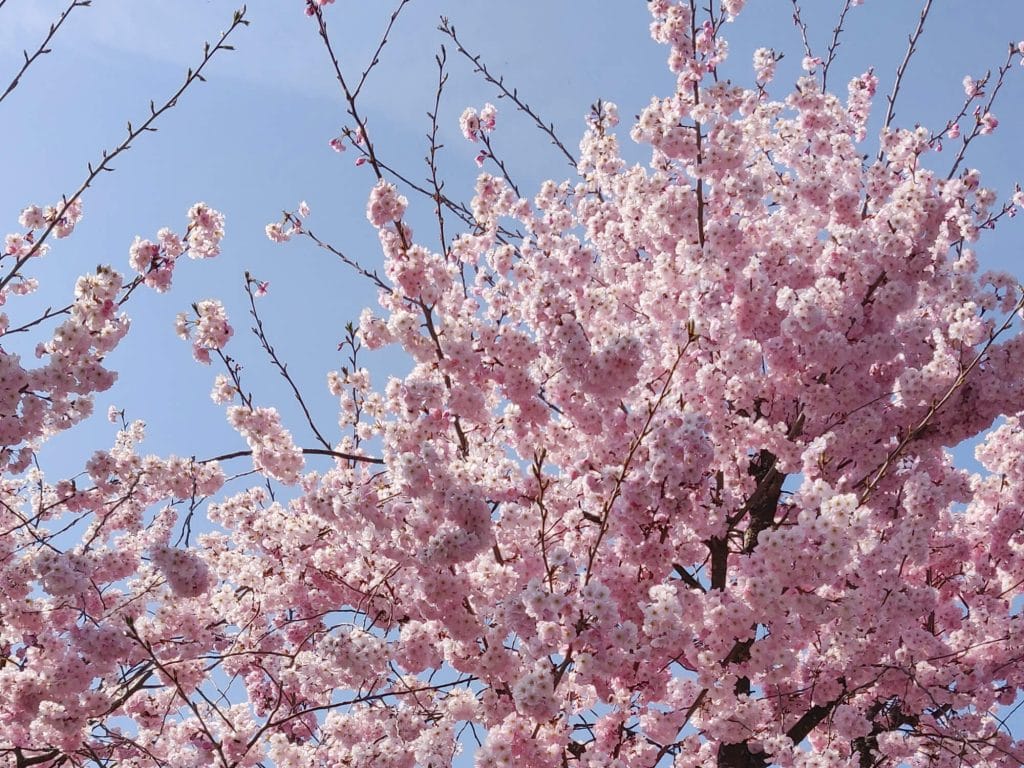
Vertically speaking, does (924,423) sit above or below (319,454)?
below

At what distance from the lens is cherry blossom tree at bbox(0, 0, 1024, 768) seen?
6113 millimetres

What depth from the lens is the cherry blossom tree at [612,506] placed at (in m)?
6.11

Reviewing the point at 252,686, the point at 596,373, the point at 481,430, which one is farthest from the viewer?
the point at 252,686

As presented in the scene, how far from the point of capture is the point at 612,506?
6312 mm

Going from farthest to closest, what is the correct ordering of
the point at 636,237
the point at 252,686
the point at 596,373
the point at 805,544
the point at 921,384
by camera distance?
the point at 252,686
the point at 636,237
the point at 921,384
the point at 596,373
the point at 805,544

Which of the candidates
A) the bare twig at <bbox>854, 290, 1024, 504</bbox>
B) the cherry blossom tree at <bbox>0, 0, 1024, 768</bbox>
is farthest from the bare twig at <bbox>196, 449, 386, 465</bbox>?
the bare twig at <bbox>854, 290, 1024, 504</bbox>

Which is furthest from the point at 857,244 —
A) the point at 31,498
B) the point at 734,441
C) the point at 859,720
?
the point at 31,498

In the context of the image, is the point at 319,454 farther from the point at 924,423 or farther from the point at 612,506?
the point at 924,423

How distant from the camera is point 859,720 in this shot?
7.24 metres

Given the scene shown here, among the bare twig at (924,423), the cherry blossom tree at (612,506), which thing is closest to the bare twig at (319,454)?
the cherry blossom tree at (612,506)

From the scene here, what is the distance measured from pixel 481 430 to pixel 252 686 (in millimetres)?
4271

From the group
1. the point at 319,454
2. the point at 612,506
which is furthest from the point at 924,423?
the point at 319,454

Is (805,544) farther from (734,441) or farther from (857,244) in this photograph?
(857,244)

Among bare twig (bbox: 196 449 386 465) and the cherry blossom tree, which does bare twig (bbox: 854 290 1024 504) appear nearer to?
the cherry blossom tree
